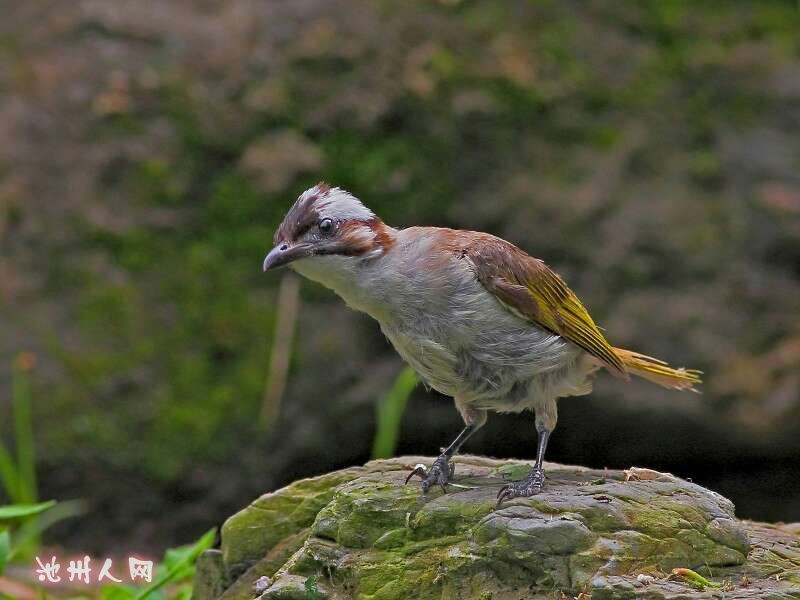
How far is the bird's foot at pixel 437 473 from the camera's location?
533cm

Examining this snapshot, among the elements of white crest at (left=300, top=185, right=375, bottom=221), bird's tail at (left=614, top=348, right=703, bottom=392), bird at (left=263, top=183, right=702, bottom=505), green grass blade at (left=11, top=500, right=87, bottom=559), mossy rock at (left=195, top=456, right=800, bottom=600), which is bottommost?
green grass blade at (left=11, top=500, right=87, bottom=559)

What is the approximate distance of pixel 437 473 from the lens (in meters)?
5.41

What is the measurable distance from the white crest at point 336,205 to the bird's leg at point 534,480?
4.09 feet

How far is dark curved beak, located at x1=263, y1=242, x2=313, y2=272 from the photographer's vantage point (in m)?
5.04

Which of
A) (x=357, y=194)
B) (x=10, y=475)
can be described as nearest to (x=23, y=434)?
(x=10, y=475)

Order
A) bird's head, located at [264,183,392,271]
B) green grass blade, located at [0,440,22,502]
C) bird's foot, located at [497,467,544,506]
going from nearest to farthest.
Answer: bird's foot, located at [497,467,544,506] → bird's head, located at [264,183,392,271] → green grass blade, located at [0,440,22,502]

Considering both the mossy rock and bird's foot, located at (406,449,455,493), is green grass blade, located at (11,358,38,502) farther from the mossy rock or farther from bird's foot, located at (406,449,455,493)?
bird's foot, located at (406,449,455,493)

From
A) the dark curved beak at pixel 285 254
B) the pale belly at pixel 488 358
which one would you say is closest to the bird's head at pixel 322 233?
the dark curved beak at pixel 285 254

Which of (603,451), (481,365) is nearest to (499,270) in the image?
(481,365)

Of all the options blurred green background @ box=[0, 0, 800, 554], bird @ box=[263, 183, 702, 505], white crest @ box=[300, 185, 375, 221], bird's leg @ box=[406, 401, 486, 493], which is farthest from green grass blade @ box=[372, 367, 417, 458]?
white crest @ box=[300, 185, 375, 221]

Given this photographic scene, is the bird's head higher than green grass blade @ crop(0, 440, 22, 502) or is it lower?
higher

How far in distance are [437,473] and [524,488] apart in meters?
0.52

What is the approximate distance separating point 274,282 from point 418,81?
180 cm

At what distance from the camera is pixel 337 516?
5.08 metres
